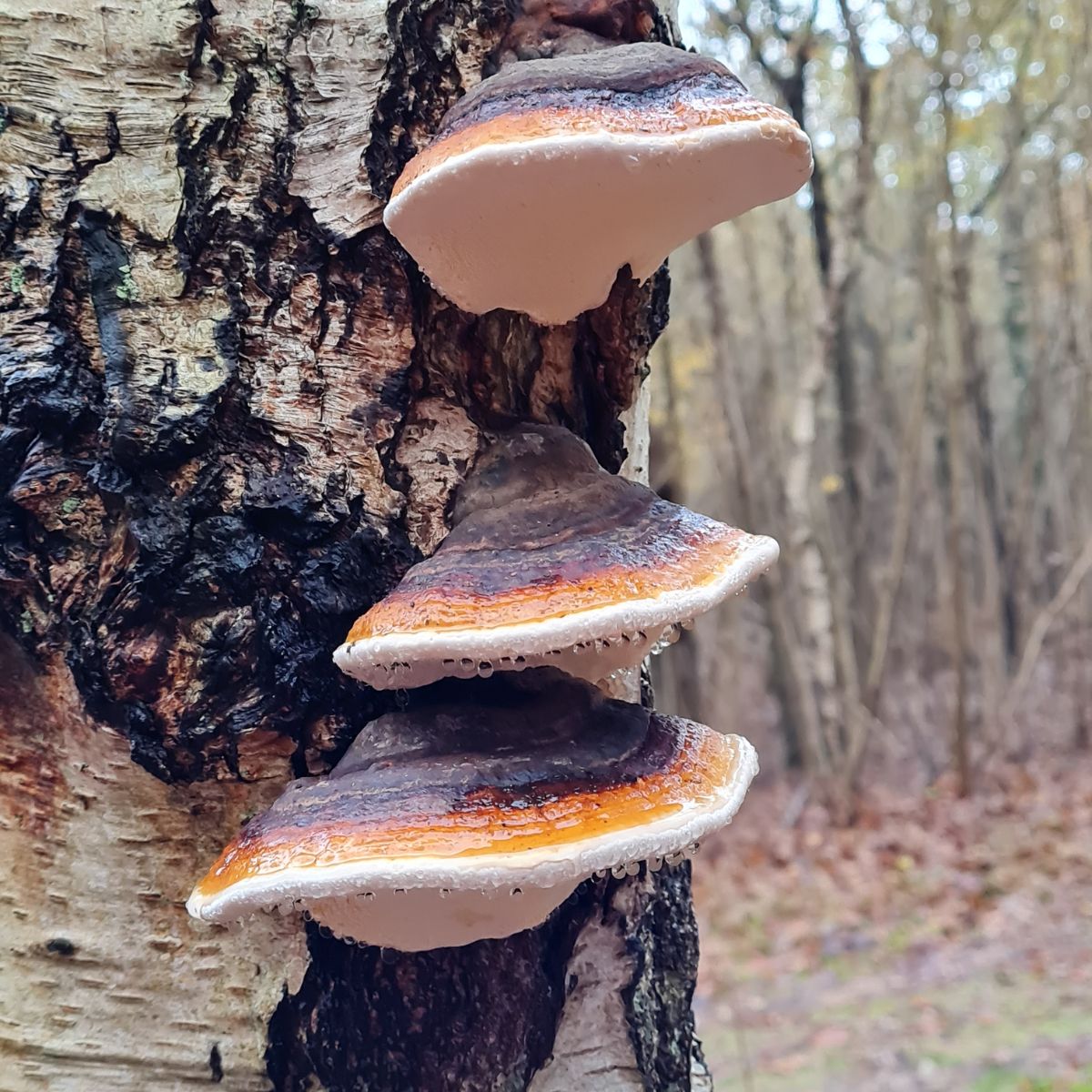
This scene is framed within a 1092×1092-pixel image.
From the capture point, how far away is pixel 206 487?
124cm

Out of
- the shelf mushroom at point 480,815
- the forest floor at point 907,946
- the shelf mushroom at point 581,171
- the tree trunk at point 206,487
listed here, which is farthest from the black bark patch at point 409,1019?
the forest floor at point 907,946

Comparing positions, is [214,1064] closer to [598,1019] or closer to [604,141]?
[598,1019]

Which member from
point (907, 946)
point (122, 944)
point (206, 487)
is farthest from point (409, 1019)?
point (907, 946)

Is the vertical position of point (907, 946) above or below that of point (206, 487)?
below

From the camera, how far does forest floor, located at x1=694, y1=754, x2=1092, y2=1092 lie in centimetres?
512

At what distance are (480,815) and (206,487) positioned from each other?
574 mm

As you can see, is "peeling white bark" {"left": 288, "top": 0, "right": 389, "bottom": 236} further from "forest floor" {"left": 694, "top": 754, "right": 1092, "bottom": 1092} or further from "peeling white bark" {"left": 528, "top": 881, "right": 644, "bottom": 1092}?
"forest floor" {"left": 694, "top": 754, "right": 1092, "bottom": 1092}

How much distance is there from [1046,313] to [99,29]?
21.0 m

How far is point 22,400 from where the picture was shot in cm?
122

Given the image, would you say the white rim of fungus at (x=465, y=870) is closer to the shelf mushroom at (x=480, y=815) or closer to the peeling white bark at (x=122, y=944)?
the shelf mushroom at (x=480, y=815)

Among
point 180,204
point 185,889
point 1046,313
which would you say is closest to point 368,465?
point 180,204

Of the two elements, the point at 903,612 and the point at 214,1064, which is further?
the point at 903,612

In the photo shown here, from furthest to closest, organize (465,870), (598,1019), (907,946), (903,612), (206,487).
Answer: (903,612), (907,946), (598,1019), (206,487), (465,870)

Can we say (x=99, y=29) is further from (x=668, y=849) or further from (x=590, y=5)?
(x=668, y=849)
